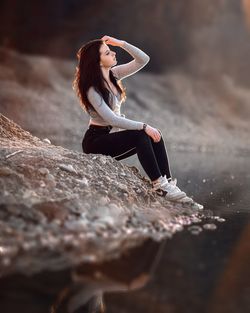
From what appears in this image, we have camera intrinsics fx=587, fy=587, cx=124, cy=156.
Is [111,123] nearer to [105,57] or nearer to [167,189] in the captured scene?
[105,57]

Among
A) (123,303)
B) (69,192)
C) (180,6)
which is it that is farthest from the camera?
(180,6)

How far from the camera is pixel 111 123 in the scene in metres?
5.93

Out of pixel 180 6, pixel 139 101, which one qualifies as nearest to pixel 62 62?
pixel 139 101

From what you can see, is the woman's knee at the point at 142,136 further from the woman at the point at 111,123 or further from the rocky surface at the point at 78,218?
the rocky surface at the point at 78,218

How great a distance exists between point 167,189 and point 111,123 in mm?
884

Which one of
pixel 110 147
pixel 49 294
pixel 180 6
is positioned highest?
pixel 49 294

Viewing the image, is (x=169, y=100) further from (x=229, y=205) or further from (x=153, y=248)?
(x=153, y=248)

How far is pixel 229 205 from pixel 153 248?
269 cm

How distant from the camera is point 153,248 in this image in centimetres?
420

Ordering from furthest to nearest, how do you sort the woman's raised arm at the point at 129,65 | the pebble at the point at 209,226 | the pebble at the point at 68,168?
the woman's raised arm at the point at 129,65
the pebble at the point at 68,168
the pebble at the point at 209,226

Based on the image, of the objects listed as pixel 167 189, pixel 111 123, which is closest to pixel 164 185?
pixel 167 189

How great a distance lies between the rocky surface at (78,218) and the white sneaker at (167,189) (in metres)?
0.08

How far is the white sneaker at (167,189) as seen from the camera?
5.95 metres

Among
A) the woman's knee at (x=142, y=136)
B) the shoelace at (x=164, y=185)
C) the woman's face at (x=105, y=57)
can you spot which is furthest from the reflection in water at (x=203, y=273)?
the woman's face at (x=105, y=57)
